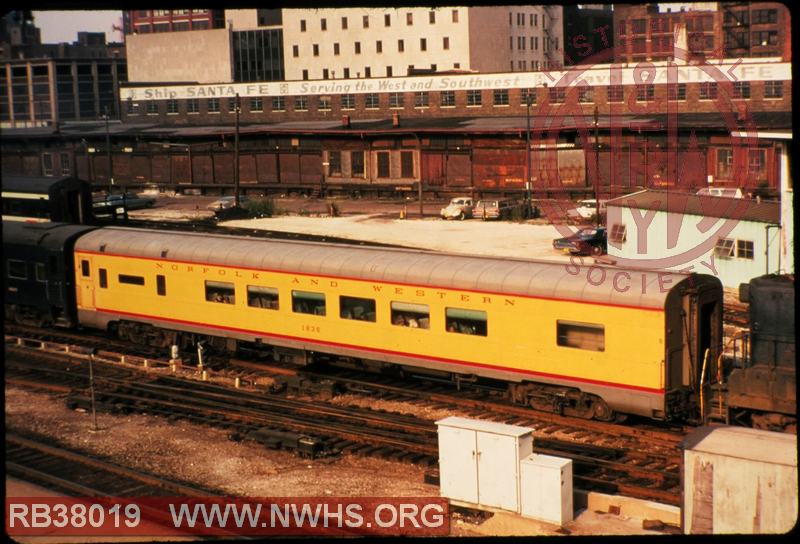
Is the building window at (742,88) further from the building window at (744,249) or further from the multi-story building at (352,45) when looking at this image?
the multi-story building at (352,45)

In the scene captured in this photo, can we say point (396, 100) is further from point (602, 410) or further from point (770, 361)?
point (770, 361)

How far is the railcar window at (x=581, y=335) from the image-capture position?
18984mm

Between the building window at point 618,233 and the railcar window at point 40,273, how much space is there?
20.4 m

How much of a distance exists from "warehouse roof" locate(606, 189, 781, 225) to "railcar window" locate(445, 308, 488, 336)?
14.5 meters

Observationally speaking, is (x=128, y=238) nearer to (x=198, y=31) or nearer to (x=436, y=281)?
(x=436, y=281)

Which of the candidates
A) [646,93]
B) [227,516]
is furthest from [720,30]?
[227,516]

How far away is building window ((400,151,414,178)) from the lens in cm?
6681

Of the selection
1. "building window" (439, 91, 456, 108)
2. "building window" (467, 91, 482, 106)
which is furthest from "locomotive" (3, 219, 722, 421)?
"building window" (439, 91, 456, 108)

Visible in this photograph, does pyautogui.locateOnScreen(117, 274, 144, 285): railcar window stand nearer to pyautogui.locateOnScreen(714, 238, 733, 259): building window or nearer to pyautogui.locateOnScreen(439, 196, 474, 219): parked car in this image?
pyautogui.locateOnScreen(714, 238, 733, 259): building window

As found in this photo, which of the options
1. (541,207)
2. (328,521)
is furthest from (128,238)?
(541,207)

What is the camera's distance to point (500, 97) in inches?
→ 2776

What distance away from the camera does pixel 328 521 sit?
14641 mm

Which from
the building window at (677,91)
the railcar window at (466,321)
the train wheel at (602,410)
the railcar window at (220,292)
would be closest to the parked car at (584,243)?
the railcar window at (220,292)

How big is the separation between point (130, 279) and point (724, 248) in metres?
19.1
